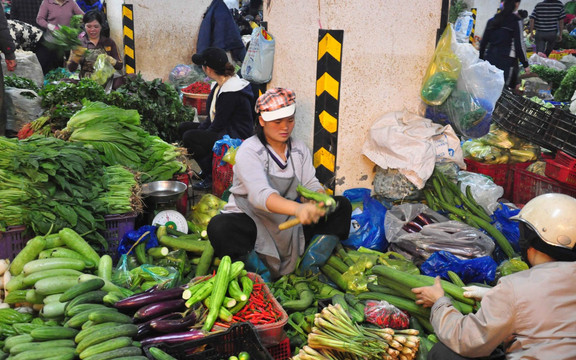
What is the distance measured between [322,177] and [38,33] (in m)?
6.99

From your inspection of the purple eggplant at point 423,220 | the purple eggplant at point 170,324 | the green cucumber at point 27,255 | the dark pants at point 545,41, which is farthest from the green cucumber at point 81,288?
the dark pants at point 545,41

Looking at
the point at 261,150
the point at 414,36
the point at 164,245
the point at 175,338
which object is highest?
the point at 414,36

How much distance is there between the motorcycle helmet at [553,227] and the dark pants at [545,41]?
1499cm

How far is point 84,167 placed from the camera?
4.72m

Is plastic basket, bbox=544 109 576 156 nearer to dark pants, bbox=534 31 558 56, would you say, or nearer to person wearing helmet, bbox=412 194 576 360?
person wearing helmet, bbox=412 194 576 360

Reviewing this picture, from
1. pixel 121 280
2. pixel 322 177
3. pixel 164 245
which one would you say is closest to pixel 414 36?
pixel 322 177

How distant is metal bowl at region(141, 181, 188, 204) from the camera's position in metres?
5.12

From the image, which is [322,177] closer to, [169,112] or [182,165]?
[182,165]

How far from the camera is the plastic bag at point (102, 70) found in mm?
8766

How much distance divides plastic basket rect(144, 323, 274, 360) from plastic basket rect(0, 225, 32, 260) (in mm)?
1948

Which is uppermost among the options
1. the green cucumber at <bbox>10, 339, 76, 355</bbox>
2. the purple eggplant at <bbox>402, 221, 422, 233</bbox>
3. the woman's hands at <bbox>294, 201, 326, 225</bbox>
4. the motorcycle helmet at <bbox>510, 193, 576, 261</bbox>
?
the motorcycle helmet at <bbox>510, 193, 576, 261</bbox>

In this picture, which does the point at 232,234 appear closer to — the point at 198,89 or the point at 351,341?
the point at 351,341

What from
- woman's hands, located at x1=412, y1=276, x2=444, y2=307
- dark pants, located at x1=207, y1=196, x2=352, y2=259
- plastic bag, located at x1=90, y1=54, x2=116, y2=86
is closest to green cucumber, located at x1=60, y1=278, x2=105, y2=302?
dark pants, located at x1=207, y1=196, x2=352, y2=259

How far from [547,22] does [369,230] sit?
13579 millimetres
